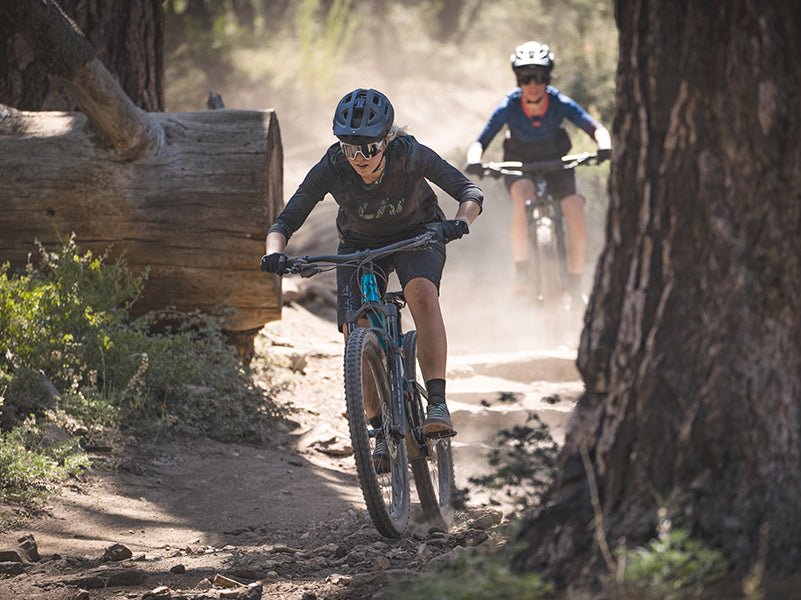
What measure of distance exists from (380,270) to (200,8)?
1670 centimetres

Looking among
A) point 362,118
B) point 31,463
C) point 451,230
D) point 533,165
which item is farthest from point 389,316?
point 533,165

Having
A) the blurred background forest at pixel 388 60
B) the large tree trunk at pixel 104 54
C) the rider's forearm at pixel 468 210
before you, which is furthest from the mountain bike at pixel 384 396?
the blurred background forest at pixel 388 60

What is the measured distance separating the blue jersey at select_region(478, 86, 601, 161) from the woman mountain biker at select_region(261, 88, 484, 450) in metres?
3.28

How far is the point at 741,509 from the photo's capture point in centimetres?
212

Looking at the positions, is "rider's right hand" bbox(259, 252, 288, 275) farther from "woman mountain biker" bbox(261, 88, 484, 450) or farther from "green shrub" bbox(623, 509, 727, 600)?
"green shrub" bbox(623, 509, 727, 600)

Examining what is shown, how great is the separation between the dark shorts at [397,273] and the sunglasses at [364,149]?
0.50 m

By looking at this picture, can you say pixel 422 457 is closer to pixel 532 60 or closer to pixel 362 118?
pixel 362 118

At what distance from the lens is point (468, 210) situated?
14.0 feet

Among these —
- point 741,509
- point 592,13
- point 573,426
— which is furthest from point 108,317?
point 592,13

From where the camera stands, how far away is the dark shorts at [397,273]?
4.20m

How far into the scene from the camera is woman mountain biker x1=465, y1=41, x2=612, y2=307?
7473 mm

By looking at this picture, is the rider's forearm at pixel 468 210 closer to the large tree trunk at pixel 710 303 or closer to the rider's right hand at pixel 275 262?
the rider's right hand at pixel 275 262

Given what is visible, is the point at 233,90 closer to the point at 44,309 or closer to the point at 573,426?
the point at 44,309

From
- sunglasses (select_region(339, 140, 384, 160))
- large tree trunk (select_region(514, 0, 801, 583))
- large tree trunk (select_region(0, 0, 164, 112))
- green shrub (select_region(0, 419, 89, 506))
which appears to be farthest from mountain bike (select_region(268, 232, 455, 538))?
large tree trunk (select_region(0, 0, 164, 112))
